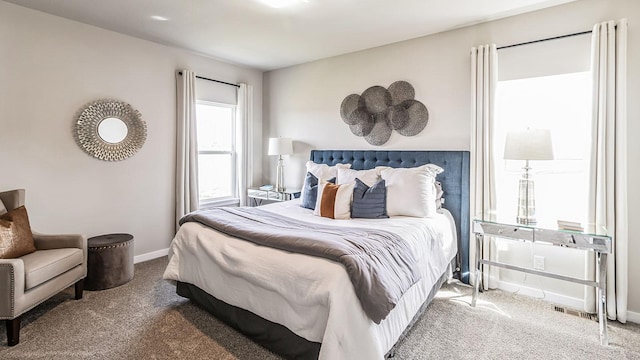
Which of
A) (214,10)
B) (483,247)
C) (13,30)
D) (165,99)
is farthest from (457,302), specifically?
(13,30)

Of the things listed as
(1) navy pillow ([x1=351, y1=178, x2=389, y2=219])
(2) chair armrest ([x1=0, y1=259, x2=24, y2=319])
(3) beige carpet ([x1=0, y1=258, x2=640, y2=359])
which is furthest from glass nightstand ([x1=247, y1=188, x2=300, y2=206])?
(2) chair armrest ([x1=0, y1=259, x2=24, y2=319])

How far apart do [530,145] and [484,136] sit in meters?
0.56

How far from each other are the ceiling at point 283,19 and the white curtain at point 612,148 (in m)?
0.61

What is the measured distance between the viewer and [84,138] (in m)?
3.40

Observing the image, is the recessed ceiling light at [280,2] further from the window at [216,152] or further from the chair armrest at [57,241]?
the chair armrest at [57,241]

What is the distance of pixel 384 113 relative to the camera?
12.9 feet

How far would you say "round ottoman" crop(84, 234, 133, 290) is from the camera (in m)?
3.09

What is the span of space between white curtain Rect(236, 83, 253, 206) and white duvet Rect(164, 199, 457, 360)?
7.06 feet

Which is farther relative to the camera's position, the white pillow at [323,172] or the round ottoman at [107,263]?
the white pillow at [323,172]

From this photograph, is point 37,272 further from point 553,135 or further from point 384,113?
point 553,135

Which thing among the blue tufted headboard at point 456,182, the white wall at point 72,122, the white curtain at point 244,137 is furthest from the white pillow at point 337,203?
the white wall at point 72,122

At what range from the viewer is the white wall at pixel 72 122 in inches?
118

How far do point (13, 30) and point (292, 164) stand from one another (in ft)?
10.9

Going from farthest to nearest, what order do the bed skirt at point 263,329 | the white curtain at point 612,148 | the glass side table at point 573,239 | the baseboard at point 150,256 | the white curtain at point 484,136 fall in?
1. the baseboard at point 150,256
2. the white curtain at point 484,136
3. the white curtain at point 612,148
4. the glass side table at point 573,239
5. the bed skirt at point 263,329
